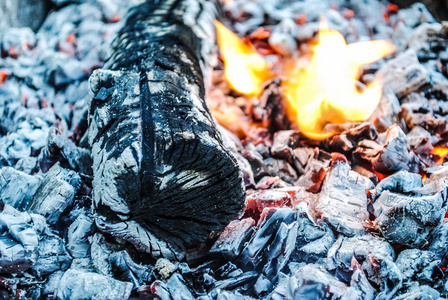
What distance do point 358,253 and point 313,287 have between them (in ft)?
1.16

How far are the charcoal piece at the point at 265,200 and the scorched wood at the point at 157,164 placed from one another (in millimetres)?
275

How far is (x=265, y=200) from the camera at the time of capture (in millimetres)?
1697

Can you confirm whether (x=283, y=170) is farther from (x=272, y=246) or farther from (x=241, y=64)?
(x=241, y=64)

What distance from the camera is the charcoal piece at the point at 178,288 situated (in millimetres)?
1316

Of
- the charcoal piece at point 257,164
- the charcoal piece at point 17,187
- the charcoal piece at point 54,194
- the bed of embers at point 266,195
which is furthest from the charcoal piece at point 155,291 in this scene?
the charcoal piece at point 257,164

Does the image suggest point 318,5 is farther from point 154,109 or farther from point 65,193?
point 65,193

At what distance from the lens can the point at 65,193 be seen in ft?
5.23

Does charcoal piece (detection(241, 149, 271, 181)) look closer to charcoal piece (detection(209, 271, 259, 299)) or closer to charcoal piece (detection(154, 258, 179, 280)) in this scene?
charcoal piece (detection(209, 271, 259, 299))

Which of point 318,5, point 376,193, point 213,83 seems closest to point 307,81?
point 213,83

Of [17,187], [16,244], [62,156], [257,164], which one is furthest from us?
[257,164]

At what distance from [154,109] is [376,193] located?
47.1 inches

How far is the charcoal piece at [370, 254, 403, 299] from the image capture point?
4.33ft

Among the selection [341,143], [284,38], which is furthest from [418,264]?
[284,38]

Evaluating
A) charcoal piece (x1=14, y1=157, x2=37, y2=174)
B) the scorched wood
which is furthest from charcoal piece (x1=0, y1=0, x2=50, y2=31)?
the scorched wood
